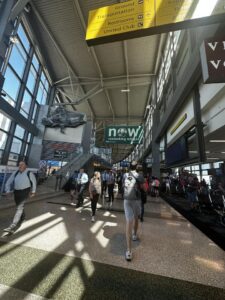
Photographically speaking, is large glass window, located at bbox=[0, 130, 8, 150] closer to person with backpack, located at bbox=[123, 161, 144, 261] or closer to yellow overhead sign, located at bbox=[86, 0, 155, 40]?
yellow overhead sign, located at bbox=[86, 0, 155, 40]

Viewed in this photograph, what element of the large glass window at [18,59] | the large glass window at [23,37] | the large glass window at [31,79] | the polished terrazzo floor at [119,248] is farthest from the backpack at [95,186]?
the large glass window at [23,37]

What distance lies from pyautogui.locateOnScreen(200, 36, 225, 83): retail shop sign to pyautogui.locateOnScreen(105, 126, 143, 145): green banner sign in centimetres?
730

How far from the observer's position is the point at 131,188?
2787 mm

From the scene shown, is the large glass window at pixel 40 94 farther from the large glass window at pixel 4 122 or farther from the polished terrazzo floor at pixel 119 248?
the polished terrazzo floor at pixel 119 248

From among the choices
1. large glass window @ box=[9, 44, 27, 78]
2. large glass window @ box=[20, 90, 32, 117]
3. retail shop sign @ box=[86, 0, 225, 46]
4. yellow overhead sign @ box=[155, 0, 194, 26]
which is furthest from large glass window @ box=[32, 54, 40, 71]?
yellow overhead sign @ box=[155, 0, 194, 26]

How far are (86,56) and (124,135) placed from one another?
8.15m

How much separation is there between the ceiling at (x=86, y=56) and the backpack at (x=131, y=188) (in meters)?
11.4

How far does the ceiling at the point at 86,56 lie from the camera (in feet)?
32.4

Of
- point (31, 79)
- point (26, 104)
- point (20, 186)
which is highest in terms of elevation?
point (31, 79)

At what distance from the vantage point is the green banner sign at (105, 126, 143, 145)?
1043cm

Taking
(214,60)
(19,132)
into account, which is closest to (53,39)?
(19,132)

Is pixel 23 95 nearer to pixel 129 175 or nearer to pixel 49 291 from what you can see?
pixel 129 175

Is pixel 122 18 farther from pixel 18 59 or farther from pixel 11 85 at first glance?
pixel 18 59

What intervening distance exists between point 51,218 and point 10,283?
9.23 feet
